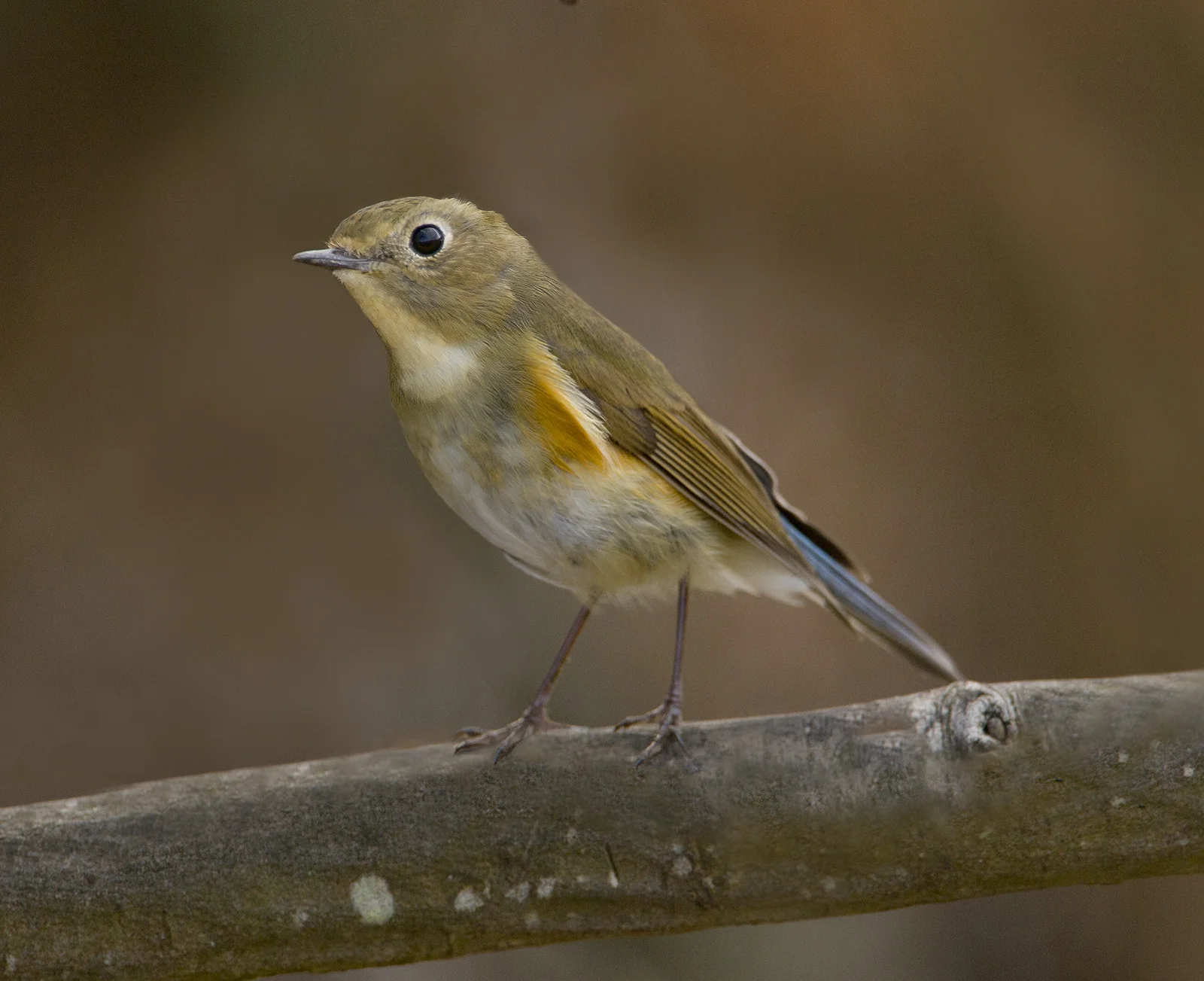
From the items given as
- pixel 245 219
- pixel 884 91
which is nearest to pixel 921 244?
pixel 884 91

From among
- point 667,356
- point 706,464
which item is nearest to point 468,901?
point 706,464

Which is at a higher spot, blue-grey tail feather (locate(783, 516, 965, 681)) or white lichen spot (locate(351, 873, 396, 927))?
blue-grey tail feather (locate(783, 516, 965, 681))

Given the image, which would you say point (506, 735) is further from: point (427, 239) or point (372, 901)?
point (427, 239)

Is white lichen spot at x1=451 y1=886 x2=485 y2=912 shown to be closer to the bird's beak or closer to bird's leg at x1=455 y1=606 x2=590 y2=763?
bird's leg at x1=455 y1=606 x2=590 y2=763

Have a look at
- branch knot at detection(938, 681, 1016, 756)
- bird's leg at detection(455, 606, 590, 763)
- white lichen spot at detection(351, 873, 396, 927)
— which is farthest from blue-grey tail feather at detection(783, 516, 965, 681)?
white lichen spot at detection(351, 873, 396, 927)

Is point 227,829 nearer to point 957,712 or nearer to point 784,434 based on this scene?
point 957,712

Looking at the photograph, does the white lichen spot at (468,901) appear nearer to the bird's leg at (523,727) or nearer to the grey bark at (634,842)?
the grey bark at (634,842)
